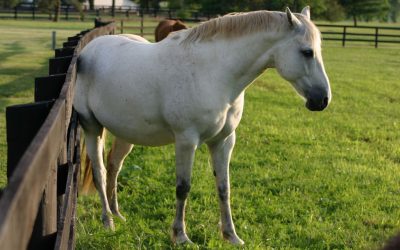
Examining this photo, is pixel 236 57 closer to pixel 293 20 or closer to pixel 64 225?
pixel 293 20

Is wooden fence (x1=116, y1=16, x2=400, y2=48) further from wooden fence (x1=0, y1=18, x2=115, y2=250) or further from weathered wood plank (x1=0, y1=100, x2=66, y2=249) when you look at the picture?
weathered wood plank (x1=0, y1=100, x2=66, y2=249)

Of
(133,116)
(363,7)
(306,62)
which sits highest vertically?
(363,7)

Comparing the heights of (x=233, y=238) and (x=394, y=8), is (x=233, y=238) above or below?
below

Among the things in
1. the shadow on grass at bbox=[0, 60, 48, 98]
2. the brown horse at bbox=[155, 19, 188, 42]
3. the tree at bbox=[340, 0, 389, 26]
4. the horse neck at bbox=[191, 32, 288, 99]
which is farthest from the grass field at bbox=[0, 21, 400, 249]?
the tree at bbox=[340, 0, 389, 26]

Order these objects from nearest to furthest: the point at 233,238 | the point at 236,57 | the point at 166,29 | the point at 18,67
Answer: the point at 236,57, the point at 233,238, the point at 166,29, the point at 18,67

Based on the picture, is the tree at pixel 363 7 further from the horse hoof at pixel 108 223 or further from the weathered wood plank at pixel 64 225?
the weathered wood plank at pixel 64 225

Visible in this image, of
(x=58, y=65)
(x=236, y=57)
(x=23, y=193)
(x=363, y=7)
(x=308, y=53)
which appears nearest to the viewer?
(x=23, y=193)

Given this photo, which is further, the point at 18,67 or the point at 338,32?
the point at 338,32

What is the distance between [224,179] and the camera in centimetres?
464

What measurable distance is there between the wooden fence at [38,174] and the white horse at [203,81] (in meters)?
0.48

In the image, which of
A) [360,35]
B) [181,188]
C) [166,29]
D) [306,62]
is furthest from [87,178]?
[360,35]

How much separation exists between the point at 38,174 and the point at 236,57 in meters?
2.74

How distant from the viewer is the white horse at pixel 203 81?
13.4ft

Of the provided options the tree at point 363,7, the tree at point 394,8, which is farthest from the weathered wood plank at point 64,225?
the tree at point 394,8
